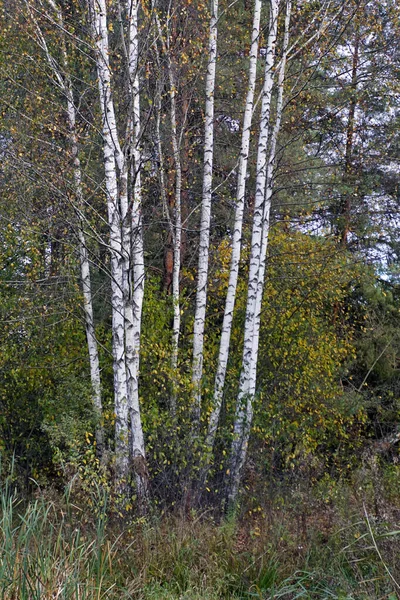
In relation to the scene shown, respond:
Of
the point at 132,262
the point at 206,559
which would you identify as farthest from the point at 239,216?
the point at 206,559

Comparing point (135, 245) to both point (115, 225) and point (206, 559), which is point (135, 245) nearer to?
point (115, 225)

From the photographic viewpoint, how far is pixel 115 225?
744 cm

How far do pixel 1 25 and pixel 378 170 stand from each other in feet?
24.7

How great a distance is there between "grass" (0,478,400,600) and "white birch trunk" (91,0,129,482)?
1200 millimetres

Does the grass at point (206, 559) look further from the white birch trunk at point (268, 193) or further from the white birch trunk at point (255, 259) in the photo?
the white birch trunk at point (268, 193)

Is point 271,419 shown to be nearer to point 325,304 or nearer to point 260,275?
point 260,275

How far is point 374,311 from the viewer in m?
12.6

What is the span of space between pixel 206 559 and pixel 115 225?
3577 millimetres

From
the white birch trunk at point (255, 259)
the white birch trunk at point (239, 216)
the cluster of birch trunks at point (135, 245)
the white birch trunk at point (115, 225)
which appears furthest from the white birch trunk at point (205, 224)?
the white birch trunk at point (115, 225)

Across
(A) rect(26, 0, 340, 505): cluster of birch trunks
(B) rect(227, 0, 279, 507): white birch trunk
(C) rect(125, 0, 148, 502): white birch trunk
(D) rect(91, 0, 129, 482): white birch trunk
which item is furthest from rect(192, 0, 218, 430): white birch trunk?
(D) rect(91, 0, 129, 482): white birch trunk

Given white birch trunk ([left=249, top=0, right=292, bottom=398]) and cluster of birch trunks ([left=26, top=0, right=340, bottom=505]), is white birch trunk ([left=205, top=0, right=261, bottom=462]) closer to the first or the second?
cluster of birch trunks ([left=26, top=0, right=340, bottom=505])

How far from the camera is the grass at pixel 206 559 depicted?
4160mm

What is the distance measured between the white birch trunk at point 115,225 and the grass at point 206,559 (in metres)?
1.20

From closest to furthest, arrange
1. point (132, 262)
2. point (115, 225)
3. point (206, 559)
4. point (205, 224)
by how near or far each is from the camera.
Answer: point (206, 559) → point (115, 225) → point (132, 262) → point (205, 224)
